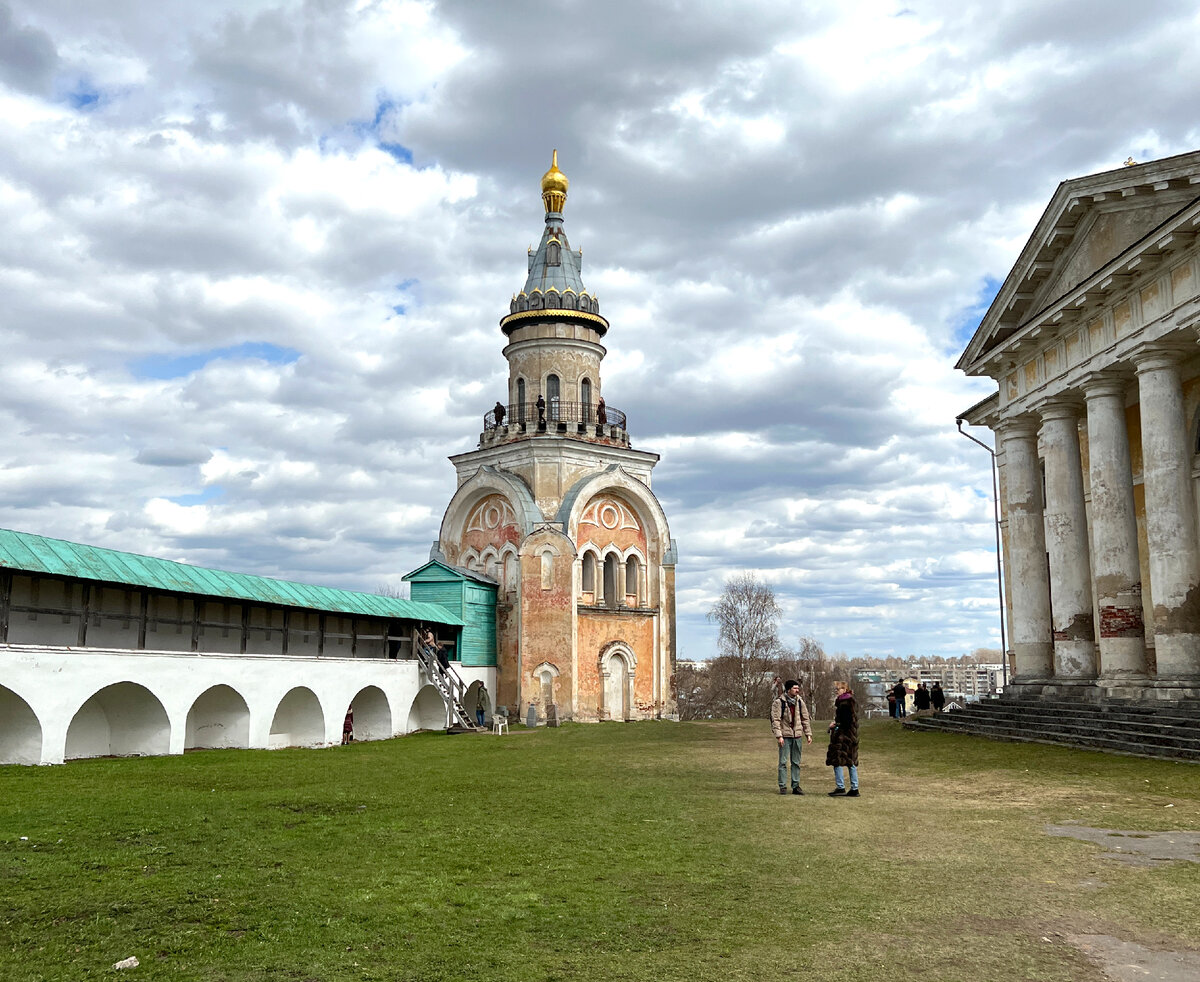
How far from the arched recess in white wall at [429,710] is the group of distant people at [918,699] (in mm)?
13731

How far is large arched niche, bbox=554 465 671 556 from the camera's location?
118ft

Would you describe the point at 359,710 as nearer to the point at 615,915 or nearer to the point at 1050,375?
the point at 1050,375

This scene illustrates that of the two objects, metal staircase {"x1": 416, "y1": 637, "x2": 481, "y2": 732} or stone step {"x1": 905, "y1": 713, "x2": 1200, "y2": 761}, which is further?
metal staircase {"x1": 416, "y1": 637, "x2": 481, "y2": 732}

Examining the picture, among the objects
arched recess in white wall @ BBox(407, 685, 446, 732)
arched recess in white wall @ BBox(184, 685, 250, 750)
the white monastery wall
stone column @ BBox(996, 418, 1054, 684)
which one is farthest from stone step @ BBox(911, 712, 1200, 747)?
arched recess in white wall @ BBox(407, 685, 446, 732)

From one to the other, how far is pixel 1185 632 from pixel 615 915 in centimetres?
1418

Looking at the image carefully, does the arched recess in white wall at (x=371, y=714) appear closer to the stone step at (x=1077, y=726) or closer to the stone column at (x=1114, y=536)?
the stone step at (x=1077, y=726)

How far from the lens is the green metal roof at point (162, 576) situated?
16922 millimetres

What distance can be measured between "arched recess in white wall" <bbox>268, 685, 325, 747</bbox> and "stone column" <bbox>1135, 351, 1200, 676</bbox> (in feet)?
59.5

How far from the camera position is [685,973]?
209 inches

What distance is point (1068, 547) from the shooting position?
20.4 metres

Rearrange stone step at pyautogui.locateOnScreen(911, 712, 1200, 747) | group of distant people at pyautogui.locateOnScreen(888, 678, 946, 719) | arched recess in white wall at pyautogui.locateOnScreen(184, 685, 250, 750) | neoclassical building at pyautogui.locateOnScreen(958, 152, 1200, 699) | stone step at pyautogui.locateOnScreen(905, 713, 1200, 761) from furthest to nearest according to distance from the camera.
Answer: group of distant people at pyautogui.locateOnScreen(888, 678, 946, 719) < arched recess in white wall at pyautogui.locateOnScreen(184, 685, 250, 750) < neoclassical building at pyautogui.locateOnScreen(958, 152, 1200, 699) < stone step at pyautogui.locateOnScreen(911, 712, 1200, 747) < stone step at pyautogui.locateOnScreen(905, 713, 1200, 761)

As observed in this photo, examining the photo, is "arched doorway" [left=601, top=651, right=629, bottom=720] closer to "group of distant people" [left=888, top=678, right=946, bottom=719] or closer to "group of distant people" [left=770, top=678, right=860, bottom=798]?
"group of distant people" [left=888, top=678, right=946, bottom=719]

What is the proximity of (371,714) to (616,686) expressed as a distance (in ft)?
39.6

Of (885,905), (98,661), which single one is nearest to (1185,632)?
(885,905)
